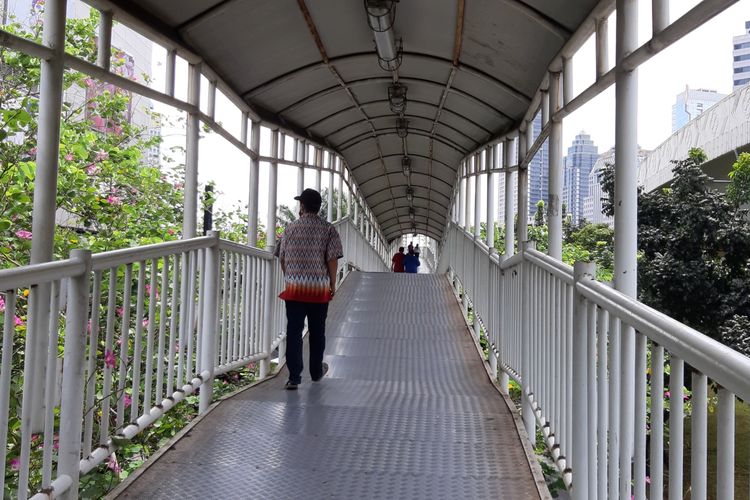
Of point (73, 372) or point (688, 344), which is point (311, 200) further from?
point (688, 344)

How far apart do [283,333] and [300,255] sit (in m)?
1.29

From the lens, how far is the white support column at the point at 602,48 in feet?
11.1

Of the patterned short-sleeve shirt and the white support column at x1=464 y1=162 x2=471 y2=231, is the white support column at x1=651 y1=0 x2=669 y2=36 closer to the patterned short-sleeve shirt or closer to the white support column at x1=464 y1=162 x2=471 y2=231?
the patterned short-sleeve shirt

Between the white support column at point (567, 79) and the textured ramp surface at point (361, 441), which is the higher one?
the white support column at point (567, 79)

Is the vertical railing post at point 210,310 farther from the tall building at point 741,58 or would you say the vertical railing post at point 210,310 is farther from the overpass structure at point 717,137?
the tall building at point 741,58

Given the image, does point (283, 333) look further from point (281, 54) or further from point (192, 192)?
point (281, 54)

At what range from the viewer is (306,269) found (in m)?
4.18

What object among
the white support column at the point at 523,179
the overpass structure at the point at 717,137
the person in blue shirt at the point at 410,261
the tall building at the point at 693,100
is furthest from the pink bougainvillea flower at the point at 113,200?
the tall building at the point at 693,100

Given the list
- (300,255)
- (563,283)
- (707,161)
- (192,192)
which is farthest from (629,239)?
(707,161)

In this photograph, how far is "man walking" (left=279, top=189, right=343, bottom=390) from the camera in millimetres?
4176

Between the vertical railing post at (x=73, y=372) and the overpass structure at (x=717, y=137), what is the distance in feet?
34.4

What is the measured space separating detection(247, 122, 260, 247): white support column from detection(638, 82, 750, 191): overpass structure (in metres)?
7.39

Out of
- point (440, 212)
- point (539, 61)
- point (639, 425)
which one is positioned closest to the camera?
point (639, 425)

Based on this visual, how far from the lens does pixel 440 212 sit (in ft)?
65.1
